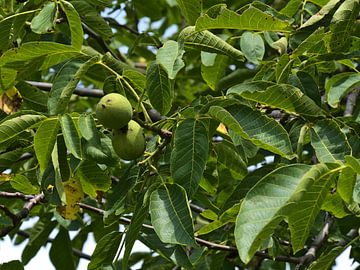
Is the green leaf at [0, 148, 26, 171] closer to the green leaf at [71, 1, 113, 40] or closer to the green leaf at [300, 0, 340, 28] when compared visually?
the green leaf at [71, 1, 113, 40]

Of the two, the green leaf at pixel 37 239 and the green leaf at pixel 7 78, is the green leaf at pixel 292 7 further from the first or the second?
the green leaf at pixel 37 239

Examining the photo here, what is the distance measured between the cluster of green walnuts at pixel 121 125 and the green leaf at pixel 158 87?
82mm

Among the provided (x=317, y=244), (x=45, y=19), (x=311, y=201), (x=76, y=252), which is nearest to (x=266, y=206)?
(x=311, y=201)

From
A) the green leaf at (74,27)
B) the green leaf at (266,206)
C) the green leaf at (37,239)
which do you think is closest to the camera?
the green leaf at (266,206)

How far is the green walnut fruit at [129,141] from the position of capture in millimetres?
1704

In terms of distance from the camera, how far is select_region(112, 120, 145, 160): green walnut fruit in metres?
1.70

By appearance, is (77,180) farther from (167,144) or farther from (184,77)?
(184,77)

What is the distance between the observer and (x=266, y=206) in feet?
4.13

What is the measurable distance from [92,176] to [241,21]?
2.15 ft

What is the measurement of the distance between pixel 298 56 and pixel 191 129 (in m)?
0.38

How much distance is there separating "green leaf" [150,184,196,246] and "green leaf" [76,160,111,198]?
401 millimetres

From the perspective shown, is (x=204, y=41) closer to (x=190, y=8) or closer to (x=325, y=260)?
(x=190, y=8)

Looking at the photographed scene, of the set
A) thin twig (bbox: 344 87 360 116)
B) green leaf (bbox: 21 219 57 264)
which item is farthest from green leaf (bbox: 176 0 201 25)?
green leaf (bbox: 21 219 57 264)

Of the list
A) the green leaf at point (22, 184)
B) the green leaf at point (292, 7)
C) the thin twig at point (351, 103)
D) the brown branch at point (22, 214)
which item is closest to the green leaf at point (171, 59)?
the green leaf at point (292, 7)
